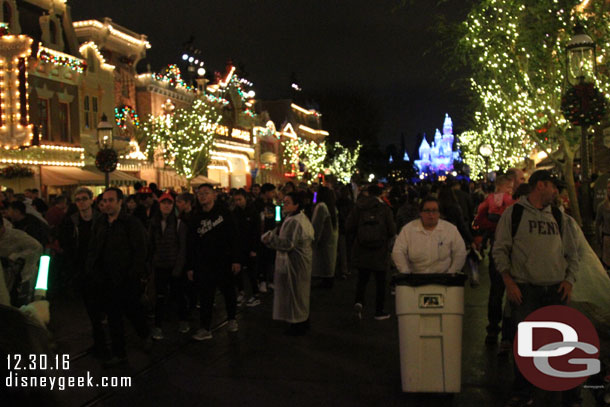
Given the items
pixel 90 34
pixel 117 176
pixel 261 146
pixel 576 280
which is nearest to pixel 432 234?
pixel 576 280

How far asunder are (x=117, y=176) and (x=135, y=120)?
251 inches

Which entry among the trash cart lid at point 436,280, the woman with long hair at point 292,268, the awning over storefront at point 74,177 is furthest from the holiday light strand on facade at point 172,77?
the trash cart lid at point 436,280

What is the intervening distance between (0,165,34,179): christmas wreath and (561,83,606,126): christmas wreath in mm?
19069

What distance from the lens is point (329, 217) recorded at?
39.6 ft

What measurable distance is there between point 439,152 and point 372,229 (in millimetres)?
163554

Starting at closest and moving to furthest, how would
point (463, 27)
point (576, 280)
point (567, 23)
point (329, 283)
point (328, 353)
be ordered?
point (576, 280) → point (328, 353) → point (329, 283) → point (567, 23) → point (463, 27)

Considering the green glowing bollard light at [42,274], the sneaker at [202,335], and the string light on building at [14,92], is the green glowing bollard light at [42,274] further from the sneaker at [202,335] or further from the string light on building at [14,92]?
the string light on building at [14,92]

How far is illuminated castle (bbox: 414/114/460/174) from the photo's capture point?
159m

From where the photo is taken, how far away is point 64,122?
86.1ft

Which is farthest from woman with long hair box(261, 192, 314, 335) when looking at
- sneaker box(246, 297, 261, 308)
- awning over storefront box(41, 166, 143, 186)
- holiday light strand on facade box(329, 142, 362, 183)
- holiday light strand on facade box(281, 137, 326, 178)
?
holiday light strand on facade box(329, 142, 362, 183)

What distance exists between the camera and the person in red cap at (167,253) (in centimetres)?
796

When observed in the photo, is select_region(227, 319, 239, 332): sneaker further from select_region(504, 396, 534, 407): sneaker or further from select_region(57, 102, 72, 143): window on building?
select_region(57, 102, 72, 143): window on building

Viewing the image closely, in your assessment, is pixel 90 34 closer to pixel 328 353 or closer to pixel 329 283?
pixel 329 283

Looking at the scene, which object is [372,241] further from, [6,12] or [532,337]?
[6,12]
